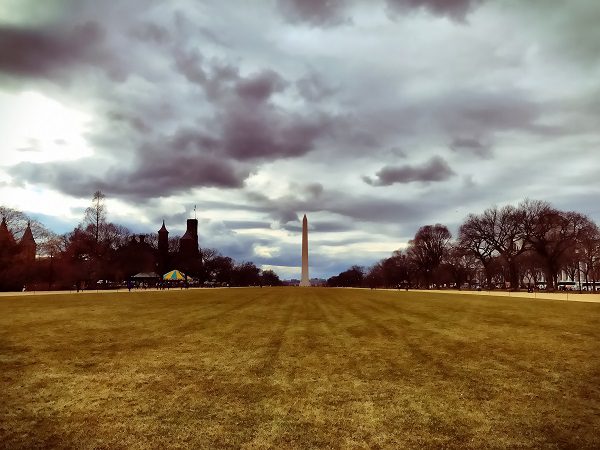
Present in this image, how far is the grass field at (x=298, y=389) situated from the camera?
782cm

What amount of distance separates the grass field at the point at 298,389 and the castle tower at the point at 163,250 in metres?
141

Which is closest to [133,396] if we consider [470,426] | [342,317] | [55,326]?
[470,426]

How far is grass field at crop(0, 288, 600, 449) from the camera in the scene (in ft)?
25.6

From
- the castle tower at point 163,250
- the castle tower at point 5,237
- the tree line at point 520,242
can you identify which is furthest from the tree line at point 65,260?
the tree line at point 520,242

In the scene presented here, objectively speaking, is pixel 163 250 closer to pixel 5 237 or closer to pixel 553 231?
pixel 5 237

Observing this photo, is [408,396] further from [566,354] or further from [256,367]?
[566,354]

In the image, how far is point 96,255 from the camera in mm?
83688

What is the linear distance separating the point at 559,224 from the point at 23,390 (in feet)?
269

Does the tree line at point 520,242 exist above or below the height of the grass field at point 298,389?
above

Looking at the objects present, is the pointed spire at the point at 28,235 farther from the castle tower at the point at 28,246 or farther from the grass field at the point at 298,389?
the grass field at the point at 298,389

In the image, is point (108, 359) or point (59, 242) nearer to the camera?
point (108, 359)

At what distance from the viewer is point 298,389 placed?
10.5m

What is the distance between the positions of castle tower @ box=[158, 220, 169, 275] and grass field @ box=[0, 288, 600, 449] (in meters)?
141

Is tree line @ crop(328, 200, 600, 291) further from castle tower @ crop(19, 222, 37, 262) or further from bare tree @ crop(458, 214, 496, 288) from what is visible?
castle tower @ crop(19, 222, 37, 262)
